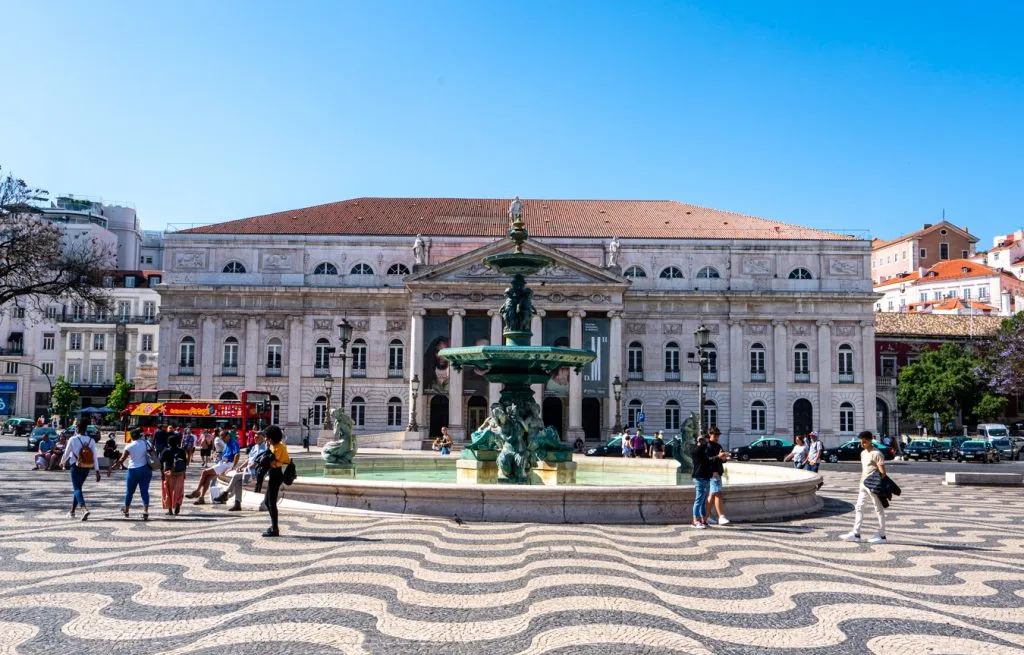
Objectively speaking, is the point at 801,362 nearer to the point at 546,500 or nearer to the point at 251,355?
the point at 251,355

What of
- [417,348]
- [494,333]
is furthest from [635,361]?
[417,348]

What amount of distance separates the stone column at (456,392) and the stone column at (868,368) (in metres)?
23.1

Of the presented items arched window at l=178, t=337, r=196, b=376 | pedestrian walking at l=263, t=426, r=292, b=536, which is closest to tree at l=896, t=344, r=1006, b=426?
arched window at l=178, t=337, r=196, b=376

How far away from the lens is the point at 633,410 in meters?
48.4

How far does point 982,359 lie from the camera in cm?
5216

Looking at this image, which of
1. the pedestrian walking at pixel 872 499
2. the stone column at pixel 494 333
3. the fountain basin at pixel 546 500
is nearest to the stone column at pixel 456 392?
the stone column at pixel 494 333

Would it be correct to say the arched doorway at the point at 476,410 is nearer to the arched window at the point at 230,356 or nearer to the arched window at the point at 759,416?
the arched window at the point at 230,356

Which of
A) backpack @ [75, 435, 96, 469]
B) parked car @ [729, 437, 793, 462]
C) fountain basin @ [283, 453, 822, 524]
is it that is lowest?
parked car @ [729, 437, 793, 462]

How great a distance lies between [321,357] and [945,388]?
1486 inches

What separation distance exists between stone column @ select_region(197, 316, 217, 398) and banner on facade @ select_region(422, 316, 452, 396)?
495 inches

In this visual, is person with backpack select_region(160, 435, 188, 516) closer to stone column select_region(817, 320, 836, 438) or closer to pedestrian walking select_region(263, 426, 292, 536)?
pedestrian walking select_region(263, 426, 292, 536)

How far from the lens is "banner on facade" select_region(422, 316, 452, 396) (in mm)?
45703

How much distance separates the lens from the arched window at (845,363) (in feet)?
159

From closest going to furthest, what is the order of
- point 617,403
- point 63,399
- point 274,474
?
point 274,474 < point 617,403 < point 63,399
